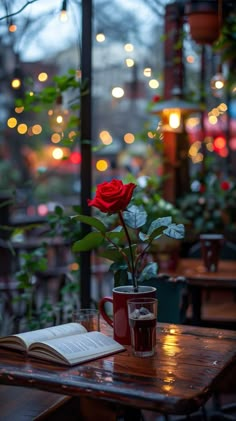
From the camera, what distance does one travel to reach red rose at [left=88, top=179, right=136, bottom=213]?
72.1 inches

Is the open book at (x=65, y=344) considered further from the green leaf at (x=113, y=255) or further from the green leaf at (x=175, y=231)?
the green leaf at (x=175, y=231)

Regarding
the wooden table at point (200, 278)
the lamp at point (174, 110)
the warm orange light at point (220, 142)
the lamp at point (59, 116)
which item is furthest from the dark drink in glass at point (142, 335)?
the warm orange light at point (220, 142)

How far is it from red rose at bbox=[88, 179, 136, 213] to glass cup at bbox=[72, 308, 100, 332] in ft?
1.20

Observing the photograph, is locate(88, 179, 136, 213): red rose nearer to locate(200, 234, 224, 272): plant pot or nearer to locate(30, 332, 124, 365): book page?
locate(30, 332, 124, 365): book page

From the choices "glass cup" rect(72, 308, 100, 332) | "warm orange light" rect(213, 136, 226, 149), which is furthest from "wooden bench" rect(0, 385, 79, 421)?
"warm orange light" rect(213, 136, 226, 149)

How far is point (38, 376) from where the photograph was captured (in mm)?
1632

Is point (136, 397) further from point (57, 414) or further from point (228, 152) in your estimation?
point (228, 152)

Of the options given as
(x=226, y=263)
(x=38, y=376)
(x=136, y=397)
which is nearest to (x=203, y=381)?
(x=136, y=397)

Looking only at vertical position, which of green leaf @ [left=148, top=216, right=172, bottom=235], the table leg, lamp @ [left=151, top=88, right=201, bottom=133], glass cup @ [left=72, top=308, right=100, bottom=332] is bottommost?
the table leg

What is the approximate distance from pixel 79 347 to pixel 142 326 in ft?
0.60

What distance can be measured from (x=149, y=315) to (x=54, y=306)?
1.92 metres

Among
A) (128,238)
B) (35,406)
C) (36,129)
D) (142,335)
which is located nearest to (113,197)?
(128,238)

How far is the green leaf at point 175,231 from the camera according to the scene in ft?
6.18

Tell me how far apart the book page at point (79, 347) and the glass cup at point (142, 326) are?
0.25 ft
